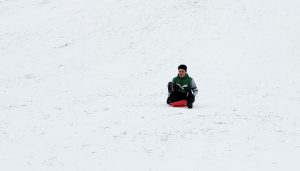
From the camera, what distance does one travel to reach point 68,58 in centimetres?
2652

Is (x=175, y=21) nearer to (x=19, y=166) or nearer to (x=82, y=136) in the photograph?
(x=82, y=136)

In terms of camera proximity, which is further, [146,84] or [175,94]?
[146,84]

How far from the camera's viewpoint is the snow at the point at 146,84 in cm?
983

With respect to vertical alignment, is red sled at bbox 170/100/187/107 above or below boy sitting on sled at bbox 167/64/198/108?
below

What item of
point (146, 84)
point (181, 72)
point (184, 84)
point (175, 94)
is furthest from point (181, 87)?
point (146, 84)

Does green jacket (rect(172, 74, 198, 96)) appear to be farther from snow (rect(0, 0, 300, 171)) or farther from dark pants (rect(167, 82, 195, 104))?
snow (rect(0, 0, 300, 171))

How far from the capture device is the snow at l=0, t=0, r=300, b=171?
32.2ft

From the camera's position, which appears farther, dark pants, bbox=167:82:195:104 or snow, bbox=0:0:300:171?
dark pants, bbox=167:82:195:104

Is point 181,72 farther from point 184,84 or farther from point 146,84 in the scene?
point 146,84

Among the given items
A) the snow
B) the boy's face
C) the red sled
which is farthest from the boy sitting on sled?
the snow

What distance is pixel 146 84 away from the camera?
20578mm

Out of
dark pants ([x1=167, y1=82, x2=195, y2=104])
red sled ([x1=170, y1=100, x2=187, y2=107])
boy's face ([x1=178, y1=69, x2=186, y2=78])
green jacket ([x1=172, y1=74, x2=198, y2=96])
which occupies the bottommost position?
red sled ([x1=170, y1=100, x2=187, y2=107])

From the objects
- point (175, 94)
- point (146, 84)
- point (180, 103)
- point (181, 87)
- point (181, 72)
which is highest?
point (181, 72)

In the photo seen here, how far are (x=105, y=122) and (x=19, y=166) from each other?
4074mm
